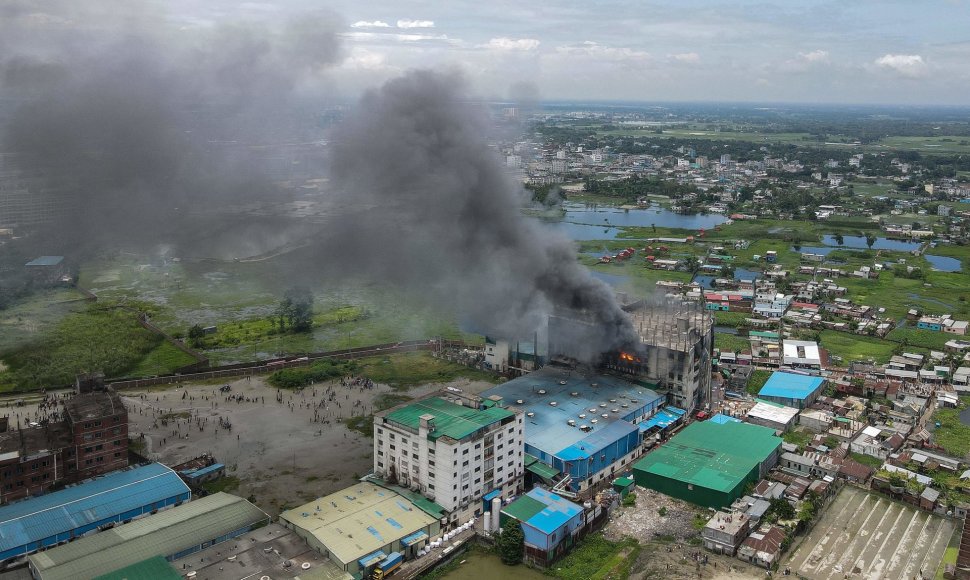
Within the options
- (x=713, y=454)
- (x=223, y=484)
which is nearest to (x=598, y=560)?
(x=713, y=454)

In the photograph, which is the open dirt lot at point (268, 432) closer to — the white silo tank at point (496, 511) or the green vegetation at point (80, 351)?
the green vegetation at point (80, 351)

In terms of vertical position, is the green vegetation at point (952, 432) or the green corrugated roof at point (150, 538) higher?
the green corrugated roof at point (150, 538)

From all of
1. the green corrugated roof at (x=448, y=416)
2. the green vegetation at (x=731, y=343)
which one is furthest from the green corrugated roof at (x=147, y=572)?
the green vegetation at (x=731, y=343)

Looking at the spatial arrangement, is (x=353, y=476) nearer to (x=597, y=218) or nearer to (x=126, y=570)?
(x=126, y=570)

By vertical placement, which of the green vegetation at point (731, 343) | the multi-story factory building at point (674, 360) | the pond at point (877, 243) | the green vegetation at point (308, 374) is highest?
the multi-story factory building at point (674, 360)

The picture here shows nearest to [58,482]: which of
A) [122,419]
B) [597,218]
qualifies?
[122,419]

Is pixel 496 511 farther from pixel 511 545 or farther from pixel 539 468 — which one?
pixel 539 468

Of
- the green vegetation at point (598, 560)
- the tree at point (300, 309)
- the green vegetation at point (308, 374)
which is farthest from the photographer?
the tree at point (300, 309)
